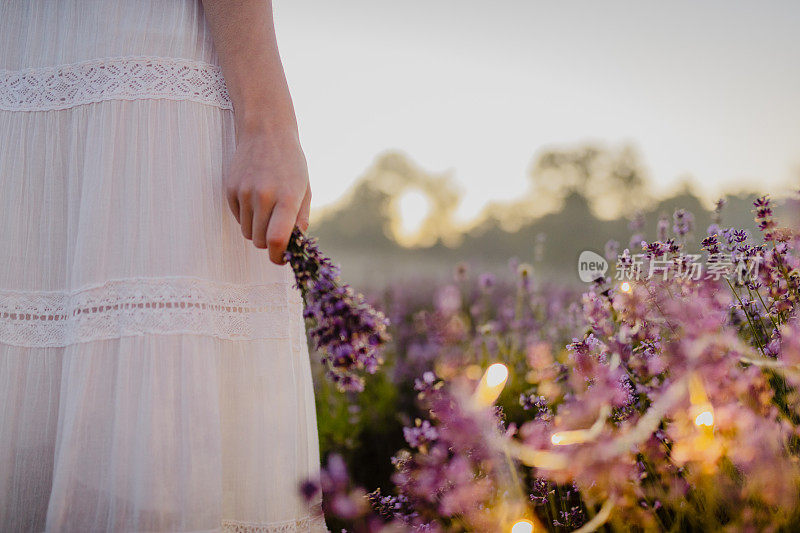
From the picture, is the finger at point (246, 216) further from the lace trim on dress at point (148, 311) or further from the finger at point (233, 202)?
the lace trim on dress at point (148, 311)

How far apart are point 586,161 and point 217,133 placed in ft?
59.4

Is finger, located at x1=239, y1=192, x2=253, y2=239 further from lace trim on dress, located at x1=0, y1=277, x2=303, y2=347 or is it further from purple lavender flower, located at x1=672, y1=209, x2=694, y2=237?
purple lavender flower, located at x1=672, y1=209, x2=694, y2=237

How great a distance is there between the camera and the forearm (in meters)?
1.41

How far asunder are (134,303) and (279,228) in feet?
1.31

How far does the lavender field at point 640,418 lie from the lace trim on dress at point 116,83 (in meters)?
0.75

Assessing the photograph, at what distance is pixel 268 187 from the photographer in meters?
1.29

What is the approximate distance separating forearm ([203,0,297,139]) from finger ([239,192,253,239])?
7.4 inches

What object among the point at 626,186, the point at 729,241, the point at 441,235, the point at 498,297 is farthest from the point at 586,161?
the point at 729,241

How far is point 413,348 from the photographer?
4445mm

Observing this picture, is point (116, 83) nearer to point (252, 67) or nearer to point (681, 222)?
point (252, 67)

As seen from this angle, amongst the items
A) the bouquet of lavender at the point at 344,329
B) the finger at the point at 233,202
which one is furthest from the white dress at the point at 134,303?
the bouquet of lavender at the point at 344,329

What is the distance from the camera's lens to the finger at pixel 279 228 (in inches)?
49.6

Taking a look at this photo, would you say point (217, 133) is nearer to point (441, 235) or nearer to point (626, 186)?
point (441, 235)

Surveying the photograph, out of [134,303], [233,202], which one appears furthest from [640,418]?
[134,303]
